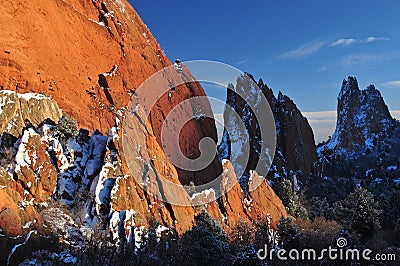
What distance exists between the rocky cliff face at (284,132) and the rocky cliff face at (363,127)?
46768mm

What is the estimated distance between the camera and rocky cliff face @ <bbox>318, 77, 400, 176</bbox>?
413 feet

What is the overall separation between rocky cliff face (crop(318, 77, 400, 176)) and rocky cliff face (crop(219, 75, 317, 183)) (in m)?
46.8

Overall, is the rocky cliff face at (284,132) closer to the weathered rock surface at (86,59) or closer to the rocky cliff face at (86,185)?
the weathered rock surface at (86,59)

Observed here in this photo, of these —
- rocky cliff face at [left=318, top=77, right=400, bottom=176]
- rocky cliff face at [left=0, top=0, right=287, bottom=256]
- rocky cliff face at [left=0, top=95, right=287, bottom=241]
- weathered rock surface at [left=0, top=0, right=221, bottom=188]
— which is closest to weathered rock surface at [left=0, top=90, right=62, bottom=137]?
rocky cliff face at [left=0, top=0, right=287, bottom=256]

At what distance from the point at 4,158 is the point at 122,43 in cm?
1919

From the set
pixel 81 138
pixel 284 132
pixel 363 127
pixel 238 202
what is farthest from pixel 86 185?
pixel 363 127

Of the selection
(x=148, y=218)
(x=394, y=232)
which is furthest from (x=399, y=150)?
(x=148, y=218)

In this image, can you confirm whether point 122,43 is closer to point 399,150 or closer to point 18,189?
point 18,189

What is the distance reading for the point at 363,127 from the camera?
134 metres

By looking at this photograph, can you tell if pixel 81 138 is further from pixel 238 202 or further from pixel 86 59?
pixel 238 202

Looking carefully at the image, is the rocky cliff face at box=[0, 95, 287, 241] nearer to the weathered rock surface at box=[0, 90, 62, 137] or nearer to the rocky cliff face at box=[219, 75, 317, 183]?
the weathered rock surface at box=[0, 90, 62, 137]

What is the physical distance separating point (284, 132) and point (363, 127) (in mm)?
73093

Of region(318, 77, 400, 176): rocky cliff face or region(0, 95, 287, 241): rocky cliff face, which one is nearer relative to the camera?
region(0, 95, 287, 241): rocky cliff face

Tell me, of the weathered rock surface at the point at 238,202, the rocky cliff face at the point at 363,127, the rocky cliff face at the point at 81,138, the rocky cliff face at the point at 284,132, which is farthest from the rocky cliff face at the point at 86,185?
the rocky cliff face at the point at 363,127
